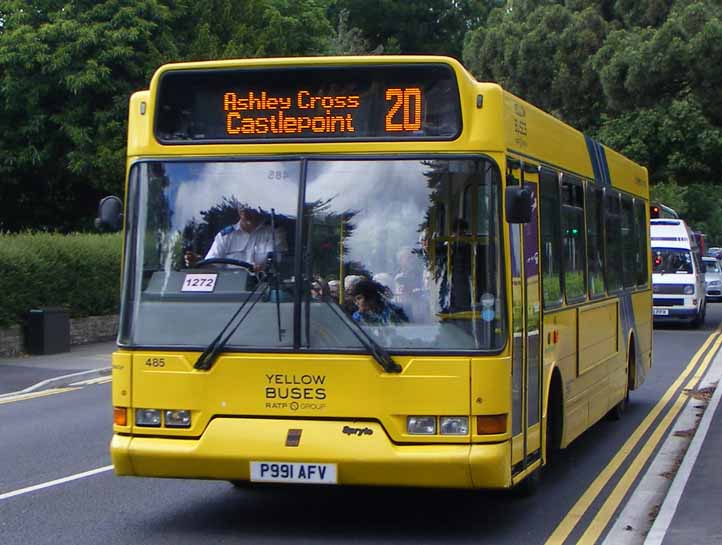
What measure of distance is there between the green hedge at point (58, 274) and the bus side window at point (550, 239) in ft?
51.0

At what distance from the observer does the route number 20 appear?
8.06 m

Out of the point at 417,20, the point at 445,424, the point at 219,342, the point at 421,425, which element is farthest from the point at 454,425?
the point at 417,20

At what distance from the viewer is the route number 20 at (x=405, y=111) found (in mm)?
8062

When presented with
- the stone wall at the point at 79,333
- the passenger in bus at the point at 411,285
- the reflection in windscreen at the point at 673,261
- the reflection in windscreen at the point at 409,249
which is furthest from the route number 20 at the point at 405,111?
the reflection in windscreen at the point at 673,261

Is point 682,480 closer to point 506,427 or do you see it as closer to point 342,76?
point 506,427

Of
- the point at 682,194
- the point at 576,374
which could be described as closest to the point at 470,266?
the point at 576,374

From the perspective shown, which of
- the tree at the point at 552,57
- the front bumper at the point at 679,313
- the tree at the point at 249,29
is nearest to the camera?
the front bumper at the point at 679,313

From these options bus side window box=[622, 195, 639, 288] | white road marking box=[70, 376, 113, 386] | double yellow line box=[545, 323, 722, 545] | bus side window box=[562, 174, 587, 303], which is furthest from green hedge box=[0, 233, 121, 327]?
bus side window box=[562, 174, 587, 303]

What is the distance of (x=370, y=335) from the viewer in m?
7.89

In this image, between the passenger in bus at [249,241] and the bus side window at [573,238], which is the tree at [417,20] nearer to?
the bus side window at [573,238]

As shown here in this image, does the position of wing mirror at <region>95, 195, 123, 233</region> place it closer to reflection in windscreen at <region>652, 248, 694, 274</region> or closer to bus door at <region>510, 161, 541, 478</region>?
bus door at <region>510, 161, 541, 478</region>

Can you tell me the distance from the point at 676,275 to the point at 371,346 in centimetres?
2654

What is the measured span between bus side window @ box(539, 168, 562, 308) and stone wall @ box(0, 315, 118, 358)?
15495 mm

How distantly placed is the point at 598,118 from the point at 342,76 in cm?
3161
